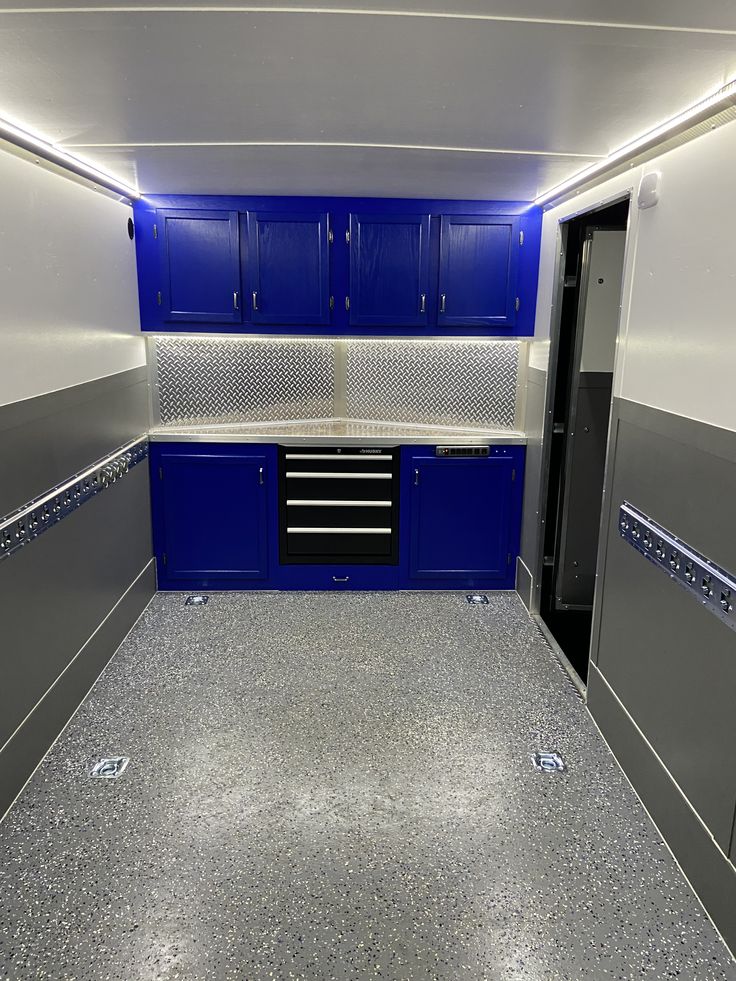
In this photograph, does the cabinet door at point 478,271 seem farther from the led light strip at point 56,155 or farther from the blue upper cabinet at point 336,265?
the led light strip at point 56,155

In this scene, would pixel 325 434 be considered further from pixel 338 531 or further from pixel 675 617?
pixel 675 617

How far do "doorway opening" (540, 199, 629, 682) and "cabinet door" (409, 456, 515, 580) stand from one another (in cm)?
41

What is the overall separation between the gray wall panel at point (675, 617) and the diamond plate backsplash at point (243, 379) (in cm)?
244

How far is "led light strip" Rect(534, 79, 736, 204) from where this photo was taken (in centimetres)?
218

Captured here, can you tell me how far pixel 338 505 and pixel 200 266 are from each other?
175 centimetres

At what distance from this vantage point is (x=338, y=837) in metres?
2.52

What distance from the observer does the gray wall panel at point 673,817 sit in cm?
214

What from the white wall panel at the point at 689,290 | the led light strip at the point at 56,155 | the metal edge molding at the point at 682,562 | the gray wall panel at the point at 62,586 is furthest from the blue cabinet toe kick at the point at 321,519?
the white wall panel at the point at 689,290

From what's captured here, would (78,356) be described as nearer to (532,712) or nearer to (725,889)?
(532,712)

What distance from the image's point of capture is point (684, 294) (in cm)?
254

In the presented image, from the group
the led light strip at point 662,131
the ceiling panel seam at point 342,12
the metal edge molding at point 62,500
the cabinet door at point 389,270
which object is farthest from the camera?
the cabinet door at point 389,270

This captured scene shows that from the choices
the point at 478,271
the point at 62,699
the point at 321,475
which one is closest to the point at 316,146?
the point at 478,271

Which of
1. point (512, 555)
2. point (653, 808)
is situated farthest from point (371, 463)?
point (653, 808)

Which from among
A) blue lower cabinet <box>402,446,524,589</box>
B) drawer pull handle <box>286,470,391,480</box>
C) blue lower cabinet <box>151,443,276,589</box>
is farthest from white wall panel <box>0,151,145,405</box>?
blue lower cabinet <box>402,446,524,589</box>
